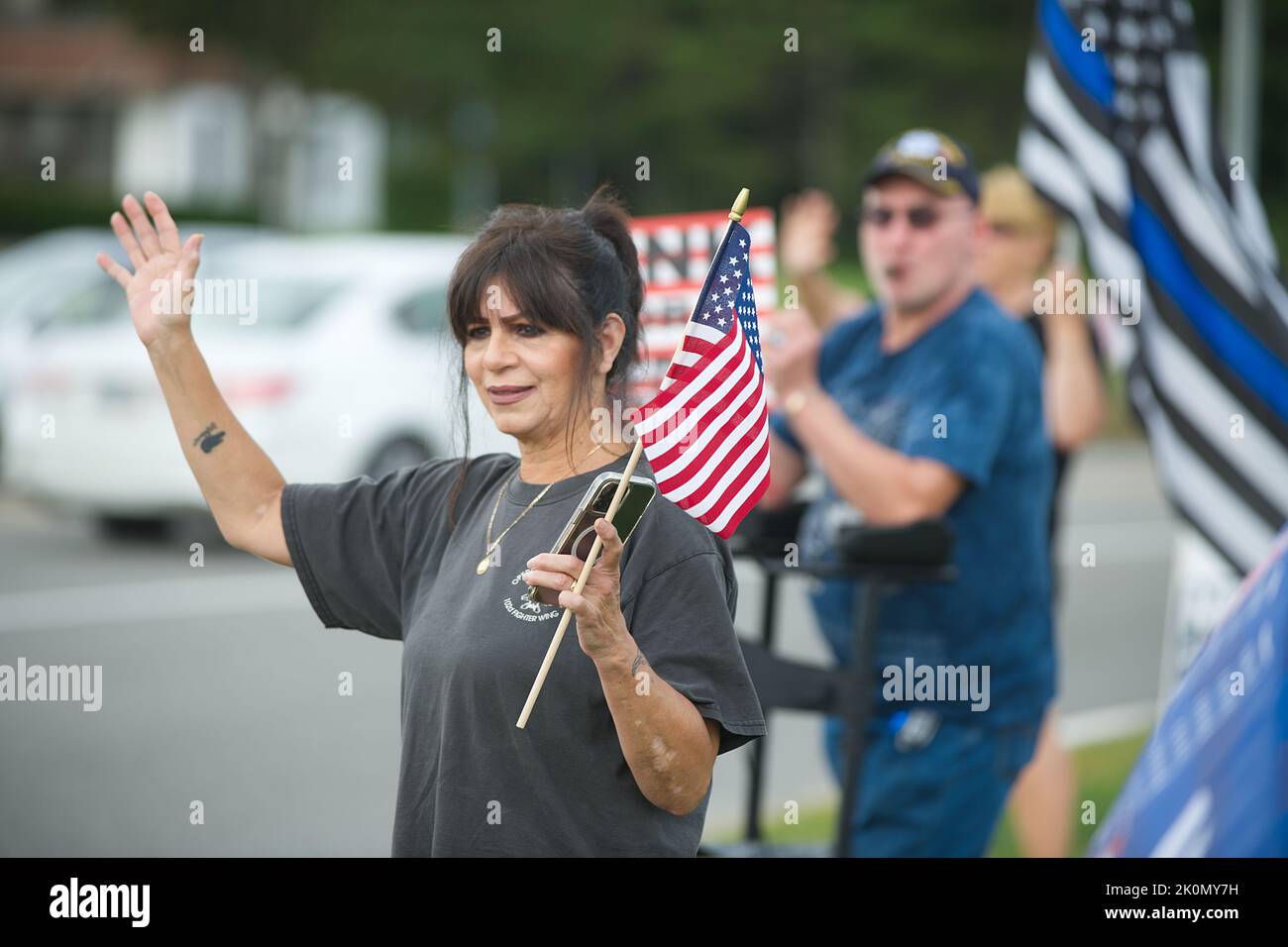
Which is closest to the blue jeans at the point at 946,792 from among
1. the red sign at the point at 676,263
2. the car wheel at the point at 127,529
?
the red sign at the point at 676,263

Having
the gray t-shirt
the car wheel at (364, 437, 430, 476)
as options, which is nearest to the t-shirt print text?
the gray t-shirt

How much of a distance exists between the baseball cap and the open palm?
2.26 metres

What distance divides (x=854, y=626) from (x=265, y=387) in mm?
7289

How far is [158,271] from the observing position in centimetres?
295

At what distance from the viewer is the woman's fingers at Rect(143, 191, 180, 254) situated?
116 inches

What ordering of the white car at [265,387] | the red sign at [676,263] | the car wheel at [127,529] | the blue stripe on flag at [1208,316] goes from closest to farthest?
the red sign at [676,263] < the blue stripe on flag at [1208,316] < the white car at [265,387] < the car wheel at [127,529]

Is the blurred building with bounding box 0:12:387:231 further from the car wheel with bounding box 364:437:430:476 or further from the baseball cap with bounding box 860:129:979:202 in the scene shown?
Result: the baseball cap with bounding box 860:129:979:202

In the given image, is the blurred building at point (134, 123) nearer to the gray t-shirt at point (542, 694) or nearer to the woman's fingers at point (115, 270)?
the woman's fingers at point (115, 270)

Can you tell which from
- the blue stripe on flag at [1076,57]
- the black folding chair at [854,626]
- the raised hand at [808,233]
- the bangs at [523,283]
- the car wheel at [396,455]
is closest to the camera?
the bangs at [523,283]

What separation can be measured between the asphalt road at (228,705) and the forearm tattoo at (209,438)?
3.12 meters

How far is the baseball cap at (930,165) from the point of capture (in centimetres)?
467

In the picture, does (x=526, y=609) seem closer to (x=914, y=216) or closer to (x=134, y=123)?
(x=914, y=216)

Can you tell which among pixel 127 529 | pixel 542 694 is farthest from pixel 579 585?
pixel 127 529
